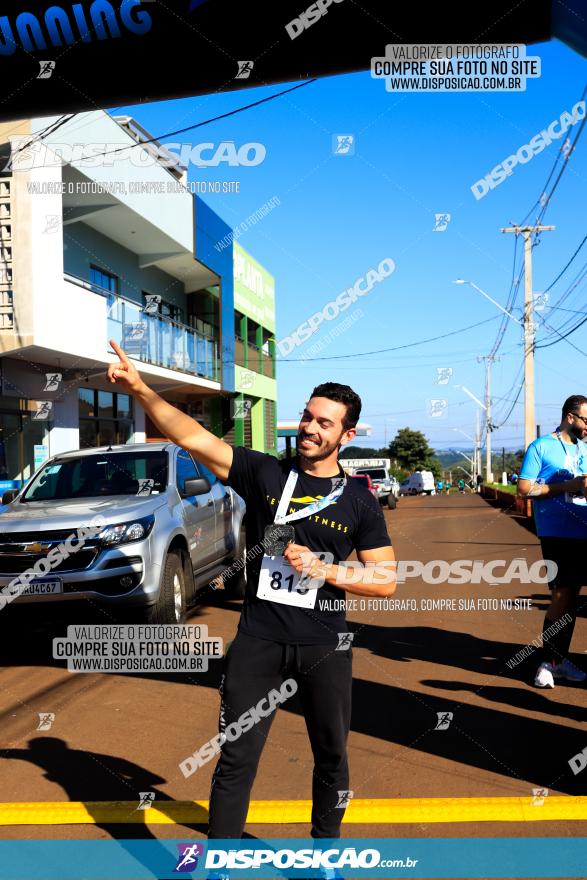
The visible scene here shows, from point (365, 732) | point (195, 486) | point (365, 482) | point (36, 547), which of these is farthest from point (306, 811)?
point (365, 482)

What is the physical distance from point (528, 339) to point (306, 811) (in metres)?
29.0

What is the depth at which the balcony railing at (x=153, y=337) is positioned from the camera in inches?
705

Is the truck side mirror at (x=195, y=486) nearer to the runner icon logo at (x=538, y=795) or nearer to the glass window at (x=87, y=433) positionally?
the runner icon logo at (x=538, y=795)

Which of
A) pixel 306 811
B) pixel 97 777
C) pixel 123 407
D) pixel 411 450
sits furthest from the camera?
pixel 411 450

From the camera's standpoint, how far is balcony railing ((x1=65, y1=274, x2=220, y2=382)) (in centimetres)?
1791

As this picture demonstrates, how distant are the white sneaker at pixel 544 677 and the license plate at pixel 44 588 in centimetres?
377

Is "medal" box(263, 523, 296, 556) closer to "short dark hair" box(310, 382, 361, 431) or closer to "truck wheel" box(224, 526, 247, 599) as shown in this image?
"short dark hair" box(310, 382, 361, 431)

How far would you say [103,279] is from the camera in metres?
20.5

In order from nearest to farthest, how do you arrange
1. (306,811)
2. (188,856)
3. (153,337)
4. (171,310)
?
1. (188,856)
2. (306,811)
3. (153,337)
4. (171,310)

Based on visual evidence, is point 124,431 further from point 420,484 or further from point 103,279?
point 420,484

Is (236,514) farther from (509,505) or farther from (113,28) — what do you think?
(509,505)

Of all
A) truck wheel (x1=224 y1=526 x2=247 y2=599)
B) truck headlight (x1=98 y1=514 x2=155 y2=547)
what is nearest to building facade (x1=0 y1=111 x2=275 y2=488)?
truck headlight (x1=98 y1=514 x2=155 y2=547)

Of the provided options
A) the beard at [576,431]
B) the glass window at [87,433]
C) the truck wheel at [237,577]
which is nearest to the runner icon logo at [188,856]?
the beard at [576,431]

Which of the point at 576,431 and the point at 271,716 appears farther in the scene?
the point at 576,431
